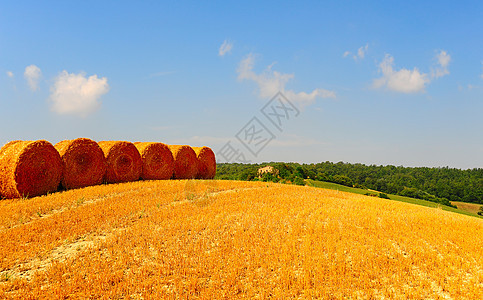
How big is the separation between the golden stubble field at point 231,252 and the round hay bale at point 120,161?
5942mm

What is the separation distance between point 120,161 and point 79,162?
2854 millimetres

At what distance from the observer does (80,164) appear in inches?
693

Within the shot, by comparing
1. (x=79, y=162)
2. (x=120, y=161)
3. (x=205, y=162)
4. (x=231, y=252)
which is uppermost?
(x=205, y=162)

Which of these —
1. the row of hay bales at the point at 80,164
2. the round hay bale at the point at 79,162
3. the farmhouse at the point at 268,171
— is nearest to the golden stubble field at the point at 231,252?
the row of hay bales at the point at 80,164

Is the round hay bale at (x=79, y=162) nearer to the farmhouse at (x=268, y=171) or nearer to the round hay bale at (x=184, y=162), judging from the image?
the round hay bale at (x=184, y=162)

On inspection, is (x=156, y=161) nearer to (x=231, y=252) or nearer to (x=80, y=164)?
(x=80, y=164)

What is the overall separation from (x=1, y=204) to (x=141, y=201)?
6713 mm

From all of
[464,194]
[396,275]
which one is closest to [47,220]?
[396,275]

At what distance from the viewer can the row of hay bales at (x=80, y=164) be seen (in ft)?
48.8

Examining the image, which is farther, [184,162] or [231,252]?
[184,162]

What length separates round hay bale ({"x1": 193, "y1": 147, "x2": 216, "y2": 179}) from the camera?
2723 cm

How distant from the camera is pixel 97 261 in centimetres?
808

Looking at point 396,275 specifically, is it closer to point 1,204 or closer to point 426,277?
point 426,277

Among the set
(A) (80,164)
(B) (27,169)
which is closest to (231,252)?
(B) (27,169)
